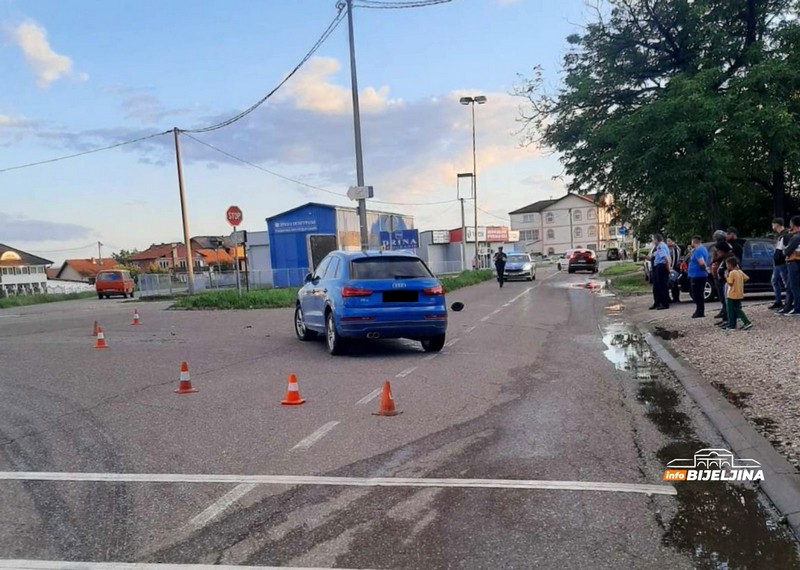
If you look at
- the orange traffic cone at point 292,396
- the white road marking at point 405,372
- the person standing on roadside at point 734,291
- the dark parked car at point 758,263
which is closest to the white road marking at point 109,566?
the orange traffic cone at point 292,396

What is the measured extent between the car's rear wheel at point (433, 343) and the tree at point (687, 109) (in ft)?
44.2

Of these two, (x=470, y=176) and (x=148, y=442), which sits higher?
(x=470, y=176)

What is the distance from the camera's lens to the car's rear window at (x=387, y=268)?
10617 millimetres

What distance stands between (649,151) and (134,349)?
1673 centimetres

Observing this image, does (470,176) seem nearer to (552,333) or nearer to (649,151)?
(649,151)

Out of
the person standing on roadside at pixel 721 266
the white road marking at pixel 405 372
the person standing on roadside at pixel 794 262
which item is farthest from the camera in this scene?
the person standing on roadside at pixel 721 266

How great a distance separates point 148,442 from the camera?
595cm

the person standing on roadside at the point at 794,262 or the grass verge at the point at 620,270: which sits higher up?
the person standing on roadside at the point at 794,262

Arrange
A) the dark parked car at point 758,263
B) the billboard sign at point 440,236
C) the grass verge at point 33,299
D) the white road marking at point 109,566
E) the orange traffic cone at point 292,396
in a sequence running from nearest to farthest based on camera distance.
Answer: the white road marking at point 109,566
the orange traffic cone at point 292,396
the dark parked car at point 758,263
the grass verge at point 33,299
the billboard sign at point 440,236

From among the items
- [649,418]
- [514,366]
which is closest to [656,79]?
[514,366]

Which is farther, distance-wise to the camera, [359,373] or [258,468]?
[359,373]

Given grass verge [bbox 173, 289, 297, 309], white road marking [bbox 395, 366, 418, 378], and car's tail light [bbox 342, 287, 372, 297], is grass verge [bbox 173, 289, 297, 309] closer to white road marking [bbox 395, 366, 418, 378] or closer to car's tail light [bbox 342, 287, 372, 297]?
car's tail light [bbox 342, 287, 372, 297]

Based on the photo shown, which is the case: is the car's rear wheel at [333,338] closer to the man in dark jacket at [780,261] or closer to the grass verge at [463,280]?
the man in dark jacket at [780,261]

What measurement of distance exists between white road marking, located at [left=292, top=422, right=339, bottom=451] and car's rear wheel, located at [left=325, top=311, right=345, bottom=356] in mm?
4273
